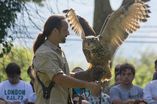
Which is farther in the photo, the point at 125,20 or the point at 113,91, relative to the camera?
the point at 113,91

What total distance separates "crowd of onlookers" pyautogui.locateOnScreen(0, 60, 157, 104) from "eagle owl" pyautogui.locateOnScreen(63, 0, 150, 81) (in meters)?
0.94

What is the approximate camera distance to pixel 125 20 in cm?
803

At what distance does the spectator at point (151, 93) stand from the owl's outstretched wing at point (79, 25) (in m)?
1.73

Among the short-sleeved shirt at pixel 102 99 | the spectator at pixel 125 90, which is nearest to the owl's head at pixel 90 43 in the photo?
the short-sleeved shirt at pixel 102 99

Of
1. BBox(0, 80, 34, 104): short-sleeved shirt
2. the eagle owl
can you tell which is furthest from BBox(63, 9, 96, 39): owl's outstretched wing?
BBox(0, 80, 34, 104): short-sleeved shirt

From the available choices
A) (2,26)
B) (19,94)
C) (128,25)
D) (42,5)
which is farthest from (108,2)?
(128,25)

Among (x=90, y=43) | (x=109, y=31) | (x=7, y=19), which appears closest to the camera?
(x=90, y=43)

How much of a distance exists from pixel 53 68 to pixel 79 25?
1.48 m

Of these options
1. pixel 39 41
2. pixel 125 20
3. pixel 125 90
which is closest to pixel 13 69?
pixel 125 90

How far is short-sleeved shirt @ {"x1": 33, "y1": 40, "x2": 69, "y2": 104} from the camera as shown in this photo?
669 cm

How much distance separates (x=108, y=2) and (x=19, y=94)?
567 cm

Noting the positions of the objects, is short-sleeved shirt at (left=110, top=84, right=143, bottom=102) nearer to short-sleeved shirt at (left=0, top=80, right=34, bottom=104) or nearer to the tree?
short-sleeved shirt at (left=0, top=80, right=34, bottom=104)

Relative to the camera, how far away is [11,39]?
1421 cm

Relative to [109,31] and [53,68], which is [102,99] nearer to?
[109,31]
